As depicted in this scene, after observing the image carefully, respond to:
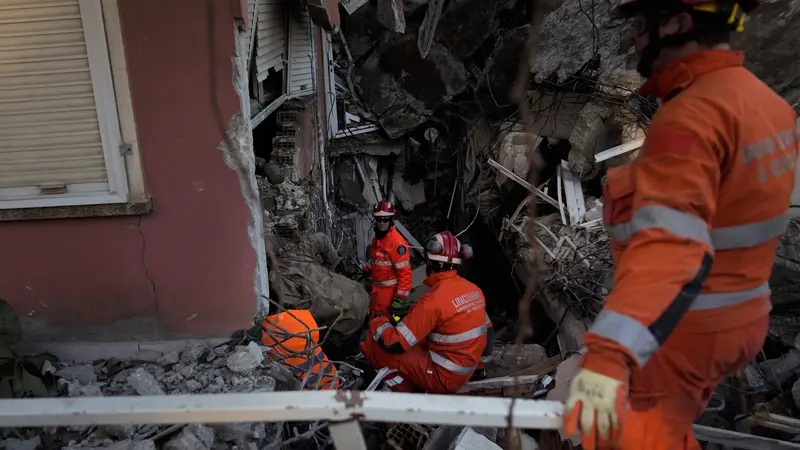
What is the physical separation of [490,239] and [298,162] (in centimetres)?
412

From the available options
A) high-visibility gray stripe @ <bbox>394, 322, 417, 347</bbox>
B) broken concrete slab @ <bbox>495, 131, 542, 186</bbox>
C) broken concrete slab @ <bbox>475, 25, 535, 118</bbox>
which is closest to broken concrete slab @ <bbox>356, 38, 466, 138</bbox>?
broken concrete slab @ <bbox>475, 25, 535, 118</bbox>

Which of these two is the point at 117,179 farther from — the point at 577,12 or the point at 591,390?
the point at 577,12

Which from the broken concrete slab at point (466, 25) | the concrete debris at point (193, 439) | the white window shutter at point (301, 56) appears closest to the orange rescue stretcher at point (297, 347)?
the concrete debris at point (193, 439)

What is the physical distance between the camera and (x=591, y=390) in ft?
4.04

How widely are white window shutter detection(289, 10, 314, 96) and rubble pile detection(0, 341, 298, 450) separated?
3.59 metres

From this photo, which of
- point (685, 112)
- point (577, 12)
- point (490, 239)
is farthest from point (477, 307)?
point (577, 12)

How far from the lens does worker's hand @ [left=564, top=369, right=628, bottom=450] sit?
47.8 inches

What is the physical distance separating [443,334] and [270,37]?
10.9 ft

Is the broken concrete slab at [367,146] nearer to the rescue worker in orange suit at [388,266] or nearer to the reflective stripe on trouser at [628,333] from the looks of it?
the rescue worker in orange suit at [388,266]

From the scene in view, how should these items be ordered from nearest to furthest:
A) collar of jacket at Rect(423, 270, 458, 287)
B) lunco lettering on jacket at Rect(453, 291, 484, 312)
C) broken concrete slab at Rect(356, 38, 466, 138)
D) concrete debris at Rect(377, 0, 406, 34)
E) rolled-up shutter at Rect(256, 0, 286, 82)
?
lunco lettering on jacket at Rect(453, 291, 484, 312), collar of jacket at Rect(423, 270, 458, 287), rolled-up shutter at Rect(256, 0, 286, 82), concrete debris at Rect(377, 0, 406, 34), broken concrete slab at Rect(356, 38, 466, 138)

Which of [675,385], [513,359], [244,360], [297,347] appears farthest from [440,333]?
[675,385]

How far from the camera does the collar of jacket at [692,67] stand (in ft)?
4.92

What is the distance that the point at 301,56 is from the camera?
6.14 m

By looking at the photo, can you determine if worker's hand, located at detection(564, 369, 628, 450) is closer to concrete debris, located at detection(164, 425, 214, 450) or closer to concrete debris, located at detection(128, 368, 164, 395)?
concrete debris, located at detection(164, 425, 214, 450)
